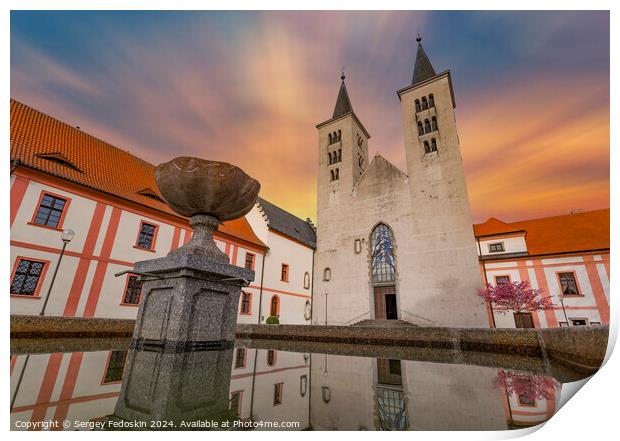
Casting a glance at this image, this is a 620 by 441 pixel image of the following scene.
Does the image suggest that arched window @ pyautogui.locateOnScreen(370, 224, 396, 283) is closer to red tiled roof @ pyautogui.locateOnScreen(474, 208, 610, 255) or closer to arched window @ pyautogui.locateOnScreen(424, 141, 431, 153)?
arched window @ pyautogui.locateOnScreen(424, 141, 431, 153)

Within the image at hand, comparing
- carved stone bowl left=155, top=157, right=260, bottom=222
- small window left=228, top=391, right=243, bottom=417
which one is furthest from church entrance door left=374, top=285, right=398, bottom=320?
small window left=228, top=391, right=243, bottom=417

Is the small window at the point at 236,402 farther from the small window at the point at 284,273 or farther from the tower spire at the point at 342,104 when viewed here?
the tower spire at the point at 342,104

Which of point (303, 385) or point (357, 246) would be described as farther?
point (357, 246)

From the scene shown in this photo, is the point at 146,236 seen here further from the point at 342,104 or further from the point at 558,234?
the point at 558,234

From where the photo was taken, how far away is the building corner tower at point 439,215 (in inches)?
705

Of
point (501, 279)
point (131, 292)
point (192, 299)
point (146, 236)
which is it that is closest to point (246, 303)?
Result: point (131, 292)

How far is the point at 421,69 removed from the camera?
86.5 feet

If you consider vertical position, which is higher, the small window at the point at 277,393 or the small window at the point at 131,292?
the small window at the point at 131,292

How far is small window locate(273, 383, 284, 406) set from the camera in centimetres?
238

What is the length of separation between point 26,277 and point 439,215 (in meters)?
21.9

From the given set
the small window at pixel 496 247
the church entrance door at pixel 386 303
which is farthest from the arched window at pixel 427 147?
the church entrance door at pixel 386 303

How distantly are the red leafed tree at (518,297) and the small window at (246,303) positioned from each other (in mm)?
15903
